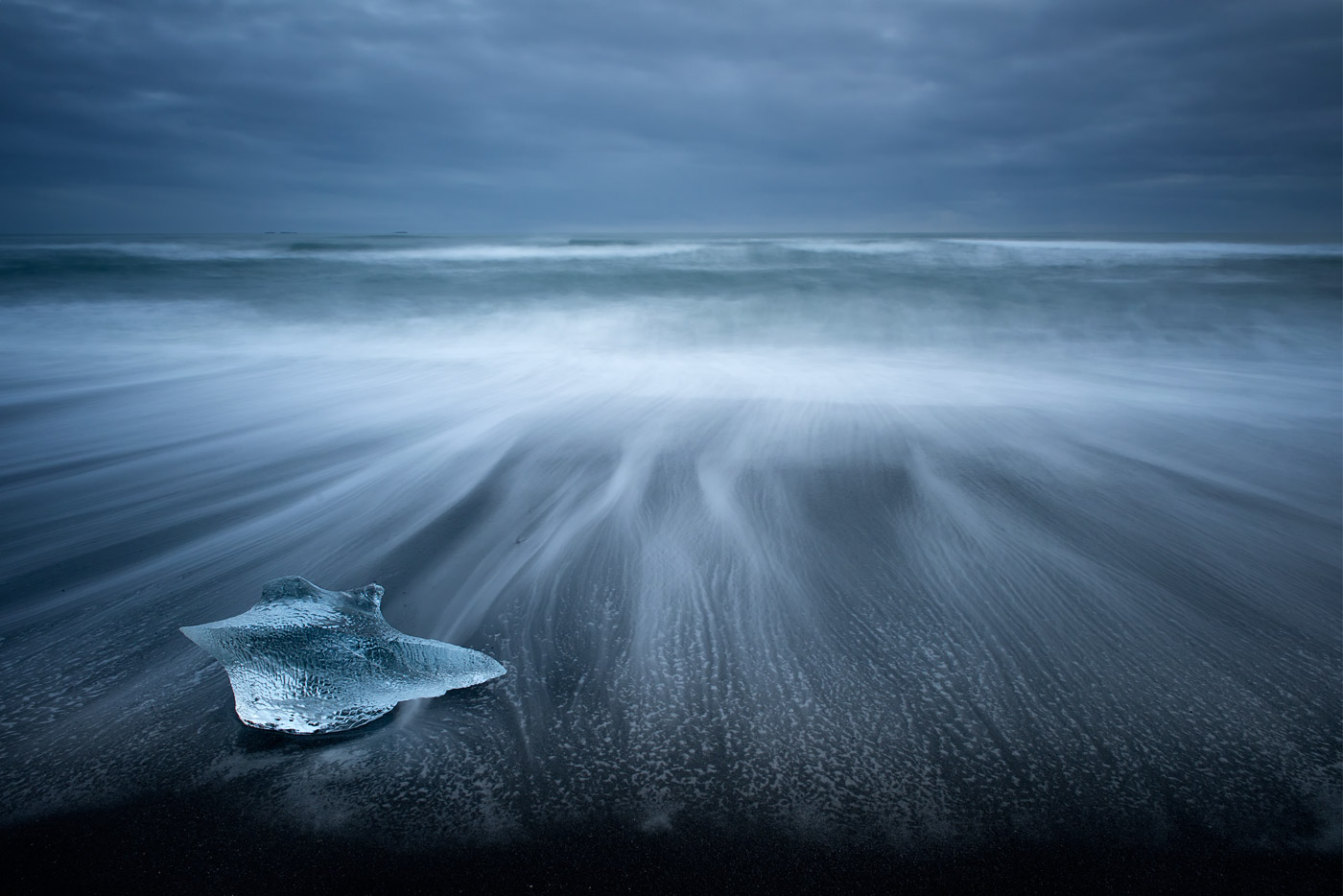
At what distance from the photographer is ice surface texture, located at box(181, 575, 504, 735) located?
153cm

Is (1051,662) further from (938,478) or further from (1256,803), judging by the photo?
(938,478)

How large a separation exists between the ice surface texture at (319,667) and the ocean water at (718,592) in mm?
51

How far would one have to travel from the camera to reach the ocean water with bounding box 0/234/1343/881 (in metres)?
1.39

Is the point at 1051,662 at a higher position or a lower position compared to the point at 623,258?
lower

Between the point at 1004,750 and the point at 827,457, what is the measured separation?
1975 millimetres

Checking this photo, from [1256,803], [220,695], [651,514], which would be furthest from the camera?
[651,514]

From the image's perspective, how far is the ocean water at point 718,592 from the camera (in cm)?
139

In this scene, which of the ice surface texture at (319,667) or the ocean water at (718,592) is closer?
the ocean water at (718,592)

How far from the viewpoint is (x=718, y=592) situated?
2.17m

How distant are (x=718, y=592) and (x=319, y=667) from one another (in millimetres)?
1109

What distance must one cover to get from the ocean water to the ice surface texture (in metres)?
0.05

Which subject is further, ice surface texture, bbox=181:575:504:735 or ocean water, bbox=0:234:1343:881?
ice surface texture, bbox=181:575:504:735

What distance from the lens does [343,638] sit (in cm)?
161

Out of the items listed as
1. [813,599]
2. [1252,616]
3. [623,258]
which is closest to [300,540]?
[813,599]
